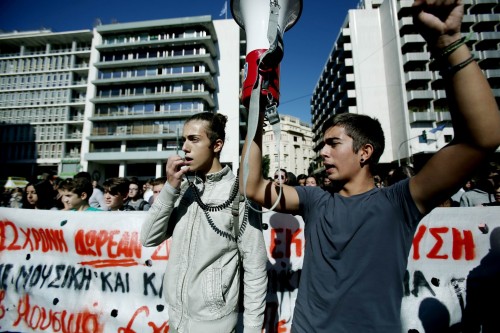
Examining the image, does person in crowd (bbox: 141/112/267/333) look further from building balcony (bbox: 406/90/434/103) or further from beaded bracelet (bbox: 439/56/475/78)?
building balcony (bbox: 406/90/434/103)

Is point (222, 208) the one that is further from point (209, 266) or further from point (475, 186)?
point (475, 186)

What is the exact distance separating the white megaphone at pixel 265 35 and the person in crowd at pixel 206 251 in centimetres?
72

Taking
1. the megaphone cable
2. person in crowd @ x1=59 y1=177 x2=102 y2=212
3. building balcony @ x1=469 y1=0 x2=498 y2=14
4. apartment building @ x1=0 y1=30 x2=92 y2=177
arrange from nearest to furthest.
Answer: the megaphone cable, person in crowd @ x1=59 y1=177 x2=102 y2=212, building balcony @ x1=469 y1=0 x2=498 y2=14, apartment building @ x1=0 y1=30 x2=92 y2=177

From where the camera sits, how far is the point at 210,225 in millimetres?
1731

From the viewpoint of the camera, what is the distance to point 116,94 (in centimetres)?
3981

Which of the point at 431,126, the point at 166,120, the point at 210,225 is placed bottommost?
the point at 210,225

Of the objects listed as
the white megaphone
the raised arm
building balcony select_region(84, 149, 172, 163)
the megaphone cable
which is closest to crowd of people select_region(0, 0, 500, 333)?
the raised arm

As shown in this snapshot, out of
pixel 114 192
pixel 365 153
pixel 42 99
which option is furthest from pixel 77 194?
pixel 42 99

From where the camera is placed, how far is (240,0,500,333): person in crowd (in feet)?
3.11

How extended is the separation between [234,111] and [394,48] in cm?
2339

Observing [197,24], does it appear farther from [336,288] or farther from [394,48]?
[336,288]

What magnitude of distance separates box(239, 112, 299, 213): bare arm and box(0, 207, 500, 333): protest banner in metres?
0.98

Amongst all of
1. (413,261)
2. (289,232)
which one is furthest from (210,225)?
(413,261)

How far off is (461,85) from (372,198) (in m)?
0.68
